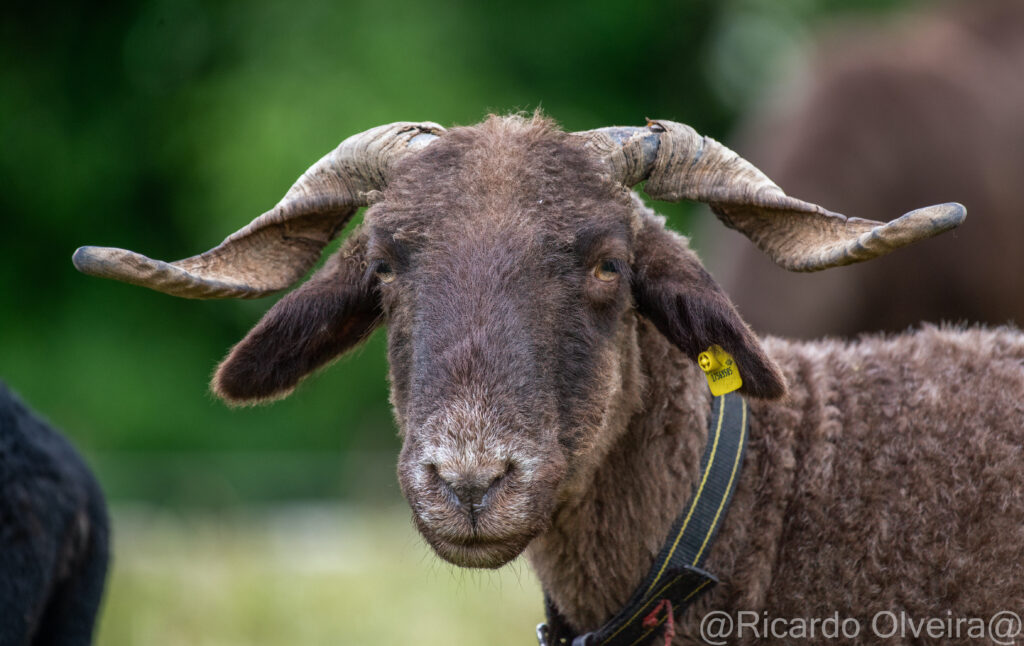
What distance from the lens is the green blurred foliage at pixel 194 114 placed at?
695 inches

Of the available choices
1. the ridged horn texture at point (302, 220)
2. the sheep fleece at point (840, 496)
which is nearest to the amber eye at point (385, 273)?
the ridged horn texture at point (302, 220)

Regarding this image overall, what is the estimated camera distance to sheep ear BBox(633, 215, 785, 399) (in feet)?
13.1

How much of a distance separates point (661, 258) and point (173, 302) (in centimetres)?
1582

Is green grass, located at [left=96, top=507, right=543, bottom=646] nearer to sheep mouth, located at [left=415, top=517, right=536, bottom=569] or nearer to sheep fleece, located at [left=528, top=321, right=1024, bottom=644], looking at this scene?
sheep fleece, located at [left=528, top=321, right=1024, bottom=644]

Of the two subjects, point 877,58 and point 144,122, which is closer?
point 877,58

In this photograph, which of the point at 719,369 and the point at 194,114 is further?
the point at 194,114

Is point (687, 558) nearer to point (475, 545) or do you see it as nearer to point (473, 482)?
point (475, 545)

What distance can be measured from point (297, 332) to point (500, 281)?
37.8 inches

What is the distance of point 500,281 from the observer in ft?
12.7

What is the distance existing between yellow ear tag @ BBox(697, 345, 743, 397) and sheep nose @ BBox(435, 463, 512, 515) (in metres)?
0.93

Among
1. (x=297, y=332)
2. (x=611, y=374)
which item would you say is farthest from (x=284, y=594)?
(x=611, y=374)

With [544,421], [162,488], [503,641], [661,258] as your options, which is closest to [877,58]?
[503,641]

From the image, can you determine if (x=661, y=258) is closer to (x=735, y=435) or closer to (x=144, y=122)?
(x=735, y=435)

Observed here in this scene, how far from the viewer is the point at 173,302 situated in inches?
743
